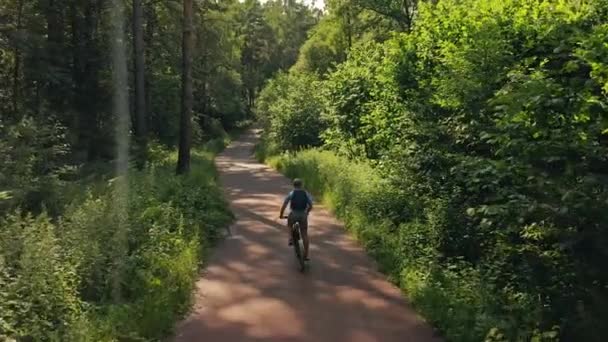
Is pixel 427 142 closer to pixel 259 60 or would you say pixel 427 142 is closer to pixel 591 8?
pixel 591 8

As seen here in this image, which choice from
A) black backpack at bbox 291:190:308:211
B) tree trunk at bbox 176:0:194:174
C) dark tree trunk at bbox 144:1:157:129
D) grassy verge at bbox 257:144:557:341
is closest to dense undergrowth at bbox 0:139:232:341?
black backpack at bbox 291:190:308:211

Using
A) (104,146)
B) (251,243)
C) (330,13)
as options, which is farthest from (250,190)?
(330,13)

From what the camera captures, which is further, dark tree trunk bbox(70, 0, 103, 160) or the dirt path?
dark tree trunk bbox(70, 0, 103, 160)

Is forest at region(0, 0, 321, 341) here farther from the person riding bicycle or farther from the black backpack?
the black backpack

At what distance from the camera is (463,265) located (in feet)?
30.7

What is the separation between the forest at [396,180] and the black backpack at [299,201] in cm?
181

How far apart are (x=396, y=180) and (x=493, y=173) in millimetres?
5670

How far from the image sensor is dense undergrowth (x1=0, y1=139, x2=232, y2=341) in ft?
21.9

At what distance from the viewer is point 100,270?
8.36 m

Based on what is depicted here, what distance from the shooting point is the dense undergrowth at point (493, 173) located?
20.8ft

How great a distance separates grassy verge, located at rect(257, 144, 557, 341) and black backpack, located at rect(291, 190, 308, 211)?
181 centimetres

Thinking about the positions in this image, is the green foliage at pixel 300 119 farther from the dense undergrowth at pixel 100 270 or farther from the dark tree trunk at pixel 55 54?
the dense undergrowth at pixel 100 270

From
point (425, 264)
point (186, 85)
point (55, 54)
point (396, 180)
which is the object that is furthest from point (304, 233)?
point (55, 54)

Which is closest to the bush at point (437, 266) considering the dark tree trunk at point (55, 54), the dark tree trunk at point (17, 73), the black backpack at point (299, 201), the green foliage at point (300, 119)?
the black backpack at point (299, 201)
